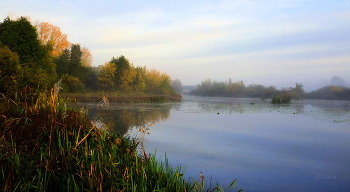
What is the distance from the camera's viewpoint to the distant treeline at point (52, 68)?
1069 centimetres

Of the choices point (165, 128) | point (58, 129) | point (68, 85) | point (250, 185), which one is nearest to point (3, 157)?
point (58, 129)

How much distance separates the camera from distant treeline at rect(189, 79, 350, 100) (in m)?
34.5

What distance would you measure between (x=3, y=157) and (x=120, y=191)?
1665 mm

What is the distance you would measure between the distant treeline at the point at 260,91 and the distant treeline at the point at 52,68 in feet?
37.6

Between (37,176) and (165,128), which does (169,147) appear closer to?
(165,128)

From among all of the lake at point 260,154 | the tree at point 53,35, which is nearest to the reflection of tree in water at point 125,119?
the lake at point 260,154

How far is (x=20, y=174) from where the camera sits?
375 cm

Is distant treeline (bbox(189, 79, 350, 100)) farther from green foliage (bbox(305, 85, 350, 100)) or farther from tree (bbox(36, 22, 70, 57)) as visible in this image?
tree (bbox(36, 22, 70, 57))

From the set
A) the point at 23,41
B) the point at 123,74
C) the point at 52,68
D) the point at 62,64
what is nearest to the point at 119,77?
the point at 123,74

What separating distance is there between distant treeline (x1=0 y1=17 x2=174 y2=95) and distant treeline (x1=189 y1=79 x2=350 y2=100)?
1147 cm

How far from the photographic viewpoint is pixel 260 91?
1649 inches

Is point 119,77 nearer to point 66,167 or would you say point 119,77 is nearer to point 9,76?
point 9,76

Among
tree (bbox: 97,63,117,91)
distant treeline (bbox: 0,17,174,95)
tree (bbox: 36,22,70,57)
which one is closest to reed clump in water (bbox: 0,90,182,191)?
distant treeline (bbox: 0,17,174,95)

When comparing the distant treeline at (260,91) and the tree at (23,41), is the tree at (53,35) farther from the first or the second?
the distant treeline at (260,91)
